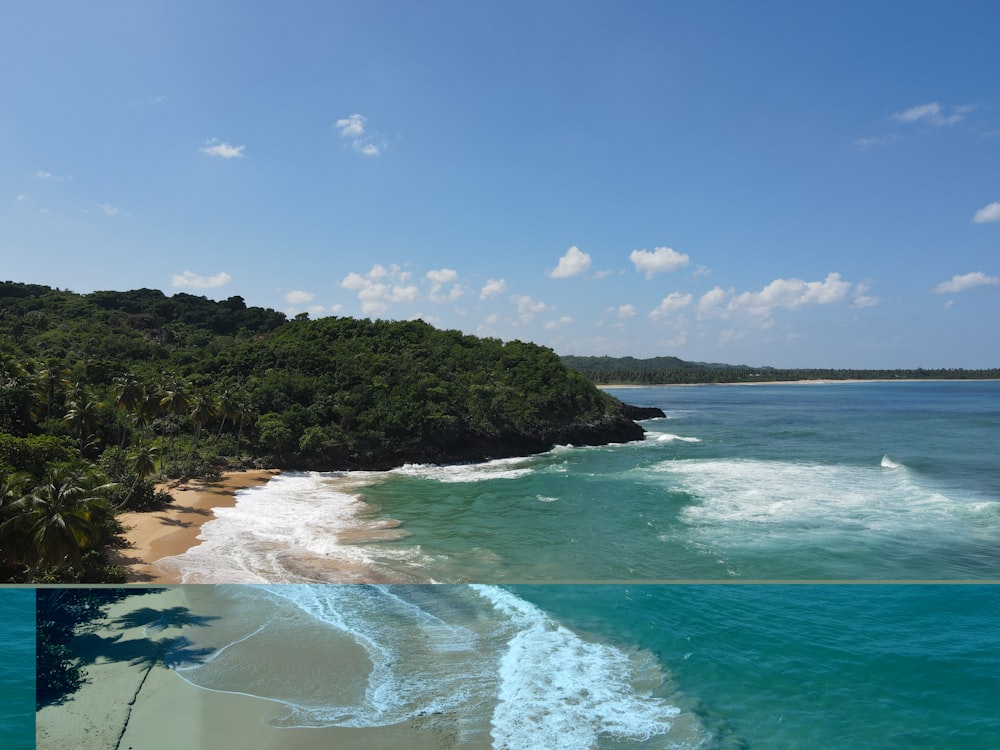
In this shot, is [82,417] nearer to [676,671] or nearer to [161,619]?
[161,619]

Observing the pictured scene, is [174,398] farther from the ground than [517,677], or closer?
farther from the ground

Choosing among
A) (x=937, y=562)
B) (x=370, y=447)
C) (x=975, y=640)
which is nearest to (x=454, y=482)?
(x=370, y=447)

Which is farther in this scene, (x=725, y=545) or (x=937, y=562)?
(x=725, y=545)

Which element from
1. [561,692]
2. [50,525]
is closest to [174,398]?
[50,525]

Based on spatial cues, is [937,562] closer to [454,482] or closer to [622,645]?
[622,645]

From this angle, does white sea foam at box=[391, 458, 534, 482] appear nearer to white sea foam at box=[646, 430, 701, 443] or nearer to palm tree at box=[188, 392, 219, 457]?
palm tree at box=[188, 392, 219, 457]

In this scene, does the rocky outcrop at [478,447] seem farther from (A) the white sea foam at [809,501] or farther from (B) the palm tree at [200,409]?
(A) the white sea foam at [809,501]

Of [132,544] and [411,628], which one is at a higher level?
[411,628]
